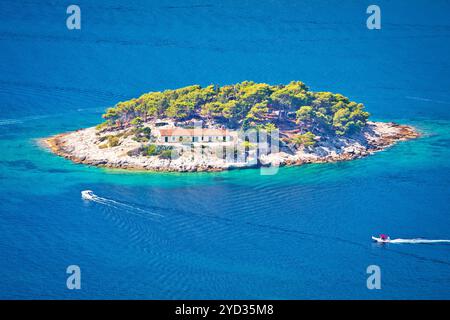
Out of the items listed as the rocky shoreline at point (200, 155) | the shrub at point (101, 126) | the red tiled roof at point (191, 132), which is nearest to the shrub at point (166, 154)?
the rocky shoreline at point (200, 155)

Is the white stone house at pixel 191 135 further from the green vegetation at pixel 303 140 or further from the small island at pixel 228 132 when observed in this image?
the green vegetation at pixel 303 140

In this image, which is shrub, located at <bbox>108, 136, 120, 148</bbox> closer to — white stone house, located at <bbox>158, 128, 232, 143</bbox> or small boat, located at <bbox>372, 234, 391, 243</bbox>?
white stone house, located at <bbox>158, 128, 232, 143</bbox>

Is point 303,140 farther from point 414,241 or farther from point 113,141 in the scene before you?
point 414,241

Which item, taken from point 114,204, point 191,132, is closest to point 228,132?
point 191,132

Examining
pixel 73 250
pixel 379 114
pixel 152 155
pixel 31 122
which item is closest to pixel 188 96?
pixel 152 155

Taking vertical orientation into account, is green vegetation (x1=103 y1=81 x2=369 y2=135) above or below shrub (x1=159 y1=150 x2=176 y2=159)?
above

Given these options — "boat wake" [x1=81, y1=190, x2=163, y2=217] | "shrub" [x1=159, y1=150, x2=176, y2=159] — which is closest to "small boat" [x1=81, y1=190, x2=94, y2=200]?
"boat wake" [x1=81, y1=190, x2=163, y2=217]
